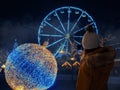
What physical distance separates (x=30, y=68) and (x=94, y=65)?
3188 millimetres

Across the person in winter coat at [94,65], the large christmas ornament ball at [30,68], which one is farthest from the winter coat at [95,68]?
the large christmas ornament ball at [30,68]

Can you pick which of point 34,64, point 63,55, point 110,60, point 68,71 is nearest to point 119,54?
point 63,55

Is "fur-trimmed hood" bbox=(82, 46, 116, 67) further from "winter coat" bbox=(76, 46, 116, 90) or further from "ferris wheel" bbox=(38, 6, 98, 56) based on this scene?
"ferris wheel" bbox=(38, 6, 98, 56)

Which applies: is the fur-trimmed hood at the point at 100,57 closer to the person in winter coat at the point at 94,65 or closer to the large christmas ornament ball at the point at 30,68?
the person in winter coat at the point at 94,65

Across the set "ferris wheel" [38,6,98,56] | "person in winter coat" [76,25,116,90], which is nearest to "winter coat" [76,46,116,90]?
"person in winter coat" [76,25,116,90]

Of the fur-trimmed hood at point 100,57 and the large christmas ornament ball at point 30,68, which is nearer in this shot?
the fur-trimmed hood at point 100,57

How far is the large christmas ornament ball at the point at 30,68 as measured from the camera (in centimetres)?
559

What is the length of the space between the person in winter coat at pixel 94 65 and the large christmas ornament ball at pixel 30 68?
2802 millimetres

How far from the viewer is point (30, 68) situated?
591 centimetres

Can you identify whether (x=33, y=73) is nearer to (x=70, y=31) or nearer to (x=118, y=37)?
(x=70, y=31)

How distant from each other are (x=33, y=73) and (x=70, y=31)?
14219 millimetres

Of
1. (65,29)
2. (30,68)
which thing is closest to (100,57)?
(30,68)

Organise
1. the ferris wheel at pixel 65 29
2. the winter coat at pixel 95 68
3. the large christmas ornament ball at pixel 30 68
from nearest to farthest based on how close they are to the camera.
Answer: the winter coat at pixel 95 68 < the large christmas ornament ball at pixel 30 68 < the ferris wheel at pixel 65 29

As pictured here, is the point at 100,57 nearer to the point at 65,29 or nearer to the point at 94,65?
A: the point at 94,65
